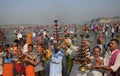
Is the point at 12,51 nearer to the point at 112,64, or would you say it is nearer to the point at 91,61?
the point at 91,61

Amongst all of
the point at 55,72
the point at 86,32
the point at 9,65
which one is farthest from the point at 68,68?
the point at 9,65

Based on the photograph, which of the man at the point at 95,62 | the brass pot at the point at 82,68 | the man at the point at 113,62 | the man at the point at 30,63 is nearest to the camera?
the man at the point at 113,62

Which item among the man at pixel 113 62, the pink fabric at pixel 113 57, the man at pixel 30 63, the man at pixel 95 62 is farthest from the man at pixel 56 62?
the pink fabric at pixel 113 57

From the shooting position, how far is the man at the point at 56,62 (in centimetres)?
905

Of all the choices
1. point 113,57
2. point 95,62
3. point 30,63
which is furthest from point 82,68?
point 30,63

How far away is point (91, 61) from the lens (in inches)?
311

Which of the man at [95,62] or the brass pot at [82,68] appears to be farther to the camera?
the brass pot at [82,68]

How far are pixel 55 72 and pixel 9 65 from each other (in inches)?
87.7

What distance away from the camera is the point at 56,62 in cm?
911

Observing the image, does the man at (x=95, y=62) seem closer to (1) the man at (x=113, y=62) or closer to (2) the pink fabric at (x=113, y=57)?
(1) the man at (x=113, y=62)

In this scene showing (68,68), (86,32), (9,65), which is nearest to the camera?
(86,32)

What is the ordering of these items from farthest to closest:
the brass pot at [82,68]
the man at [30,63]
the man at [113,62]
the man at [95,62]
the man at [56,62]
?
the man at [30,63], the man at [56,62], the brass pot at [82,68], the man at [95,62], the man at [113,62]

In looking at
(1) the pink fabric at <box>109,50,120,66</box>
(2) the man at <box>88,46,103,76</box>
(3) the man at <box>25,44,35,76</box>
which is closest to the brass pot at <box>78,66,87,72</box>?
(2) the man at <box>88,46,103,76</box>

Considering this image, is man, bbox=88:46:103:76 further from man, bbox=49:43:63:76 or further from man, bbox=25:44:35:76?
man, bbox=25:44:35:76
